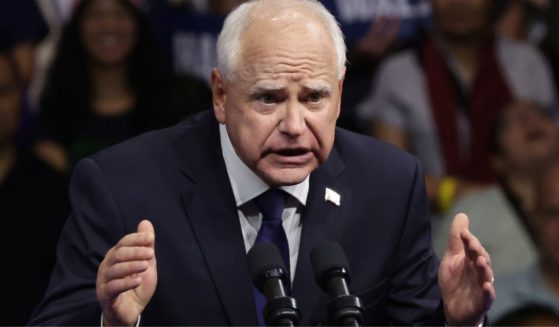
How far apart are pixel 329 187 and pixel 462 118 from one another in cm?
192

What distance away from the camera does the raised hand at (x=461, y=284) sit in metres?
2.29

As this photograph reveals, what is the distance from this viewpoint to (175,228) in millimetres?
2572

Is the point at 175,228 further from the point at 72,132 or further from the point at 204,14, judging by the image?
the point at 204,14

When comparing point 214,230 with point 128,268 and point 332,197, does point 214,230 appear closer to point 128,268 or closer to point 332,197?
point 332,197

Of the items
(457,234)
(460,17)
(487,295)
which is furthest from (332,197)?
(460,17)

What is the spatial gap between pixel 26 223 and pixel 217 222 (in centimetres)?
158

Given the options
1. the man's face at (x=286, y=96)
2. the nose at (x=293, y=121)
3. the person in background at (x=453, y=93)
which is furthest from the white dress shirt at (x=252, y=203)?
the person in background at (x=453, y=93)

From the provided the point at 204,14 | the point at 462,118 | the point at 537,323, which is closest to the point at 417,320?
the point at 537,323

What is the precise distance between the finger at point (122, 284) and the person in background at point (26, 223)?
6.04 ft

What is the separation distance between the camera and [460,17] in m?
4.59

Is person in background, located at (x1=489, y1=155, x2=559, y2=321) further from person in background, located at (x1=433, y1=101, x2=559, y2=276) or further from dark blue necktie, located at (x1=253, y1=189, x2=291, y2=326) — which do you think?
dark blue necktie, located at (x1=253, y1=189, x2=291, y2=326)

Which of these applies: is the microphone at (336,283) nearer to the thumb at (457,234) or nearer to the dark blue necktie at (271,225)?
the thumb at (457,234)

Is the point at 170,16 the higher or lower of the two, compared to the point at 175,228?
lower

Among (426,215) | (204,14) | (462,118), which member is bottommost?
(462,118)
